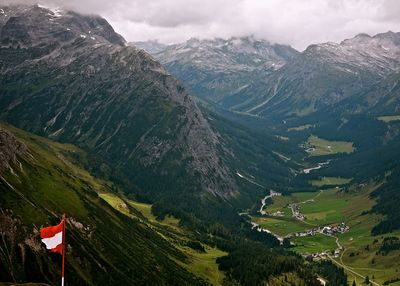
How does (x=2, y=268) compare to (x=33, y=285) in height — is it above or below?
below

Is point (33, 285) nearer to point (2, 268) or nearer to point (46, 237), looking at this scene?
point (46, 237)

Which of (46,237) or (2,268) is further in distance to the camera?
(2,268)

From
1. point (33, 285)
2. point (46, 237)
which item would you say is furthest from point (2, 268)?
point (46, 237)

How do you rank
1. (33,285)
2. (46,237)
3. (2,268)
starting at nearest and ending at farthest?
(46,237), (33,285), (2,268)

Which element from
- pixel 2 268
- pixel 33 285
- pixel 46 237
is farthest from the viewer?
pixel 2 268

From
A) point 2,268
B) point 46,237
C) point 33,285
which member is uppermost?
point 46,237

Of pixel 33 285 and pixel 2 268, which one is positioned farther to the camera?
pixel 2 268

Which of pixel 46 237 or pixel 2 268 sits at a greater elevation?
pixel 46 237
